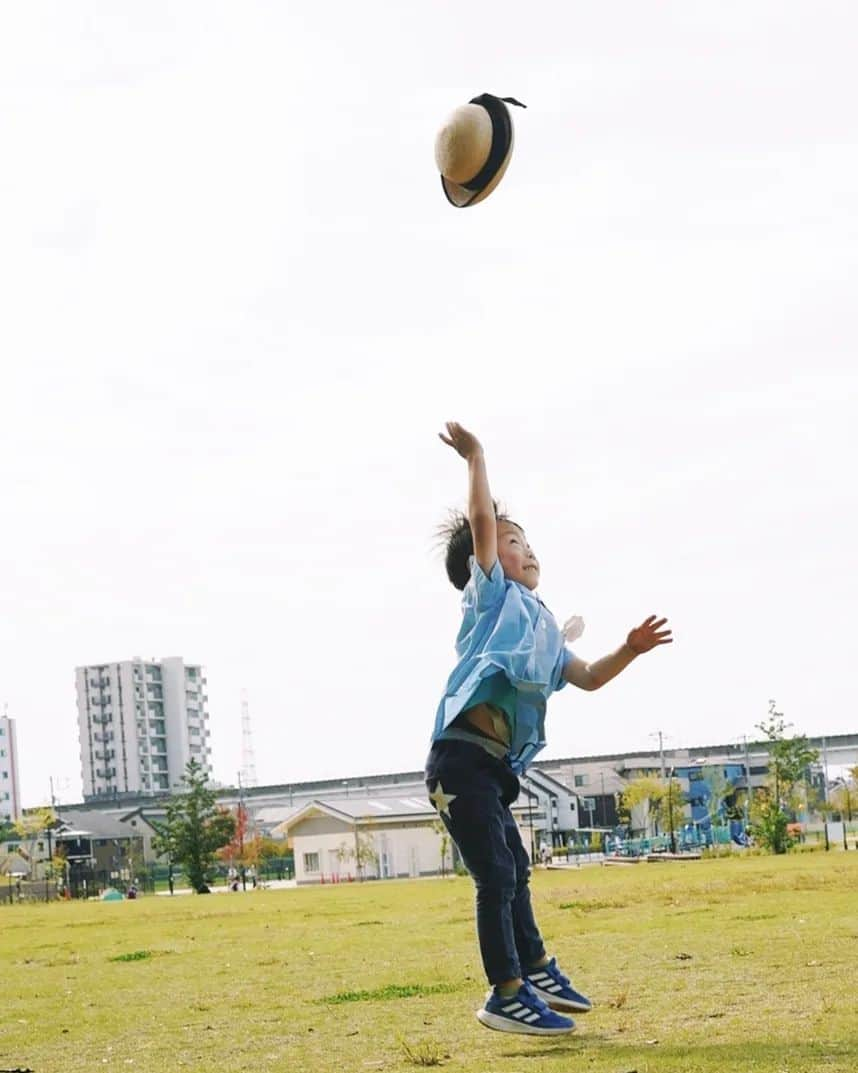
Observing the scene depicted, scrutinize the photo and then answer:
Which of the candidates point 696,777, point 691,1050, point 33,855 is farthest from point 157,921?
point 696,777

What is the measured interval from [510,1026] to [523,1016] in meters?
0.06

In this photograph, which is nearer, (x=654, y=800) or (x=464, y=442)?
(x=464, y=442)

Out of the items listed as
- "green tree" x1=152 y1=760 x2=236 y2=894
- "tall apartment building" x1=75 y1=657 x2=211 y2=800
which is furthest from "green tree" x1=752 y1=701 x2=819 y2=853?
"tall apartment building" x1=75 y1=657 x2=211 y2=800

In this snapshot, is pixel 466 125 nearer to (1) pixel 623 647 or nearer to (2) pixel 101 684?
(1) pixel 623 647

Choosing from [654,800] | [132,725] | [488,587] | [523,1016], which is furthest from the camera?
[132,725]

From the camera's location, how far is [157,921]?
74.4 ft

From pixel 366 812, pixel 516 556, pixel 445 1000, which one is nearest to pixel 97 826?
pixel 366 812

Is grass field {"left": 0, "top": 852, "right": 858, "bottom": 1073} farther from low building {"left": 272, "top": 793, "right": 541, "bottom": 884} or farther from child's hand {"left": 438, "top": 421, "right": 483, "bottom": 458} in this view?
low building {"left": 272, "top": 793, "right": 541, "bottom": 884}

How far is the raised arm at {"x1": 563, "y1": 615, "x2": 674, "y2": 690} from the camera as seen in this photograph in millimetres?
5719

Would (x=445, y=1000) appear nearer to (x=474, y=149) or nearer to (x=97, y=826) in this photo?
(x=474, y=149)

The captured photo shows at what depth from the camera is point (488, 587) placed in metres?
5.74

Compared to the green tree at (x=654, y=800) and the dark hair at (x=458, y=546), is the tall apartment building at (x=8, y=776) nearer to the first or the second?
the green tree at (x=654, y=800)

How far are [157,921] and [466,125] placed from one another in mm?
18063

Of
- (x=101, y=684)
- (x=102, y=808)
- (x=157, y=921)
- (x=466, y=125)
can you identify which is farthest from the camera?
(x=101, y=684)
